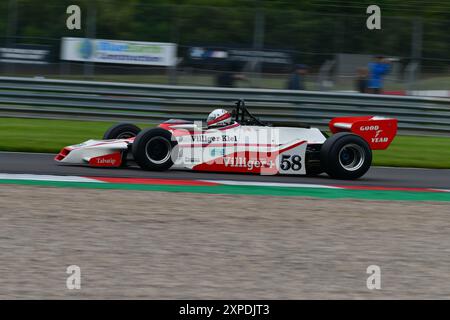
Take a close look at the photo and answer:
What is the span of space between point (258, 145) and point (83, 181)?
7.05 feet

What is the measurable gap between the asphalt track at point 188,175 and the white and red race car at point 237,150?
0.32 feet

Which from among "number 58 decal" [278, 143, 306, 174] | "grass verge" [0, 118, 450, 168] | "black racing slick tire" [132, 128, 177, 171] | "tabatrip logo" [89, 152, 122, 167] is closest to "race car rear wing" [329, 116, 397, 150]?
"number 58 decal" [278, 143, 306, 174]

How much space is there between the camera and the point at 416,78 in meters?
16.6

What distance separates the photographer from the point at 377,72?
16.4 metres

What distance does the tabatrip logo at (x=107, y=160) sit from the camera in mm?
10641

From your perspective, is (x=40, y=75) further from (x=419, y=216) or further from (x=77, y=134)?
(x=419, y=216)

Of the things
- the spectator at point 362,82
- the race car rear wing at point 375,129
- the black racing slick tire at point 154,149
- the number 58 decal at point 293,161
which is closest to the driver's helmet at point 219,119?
the black racing slick tire at point 154,149

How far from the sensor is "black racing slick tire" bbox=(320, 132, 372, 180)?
1055cm

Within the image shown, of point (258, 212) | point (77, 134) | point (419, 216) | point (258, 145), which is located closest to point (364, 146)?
point (258, 145)

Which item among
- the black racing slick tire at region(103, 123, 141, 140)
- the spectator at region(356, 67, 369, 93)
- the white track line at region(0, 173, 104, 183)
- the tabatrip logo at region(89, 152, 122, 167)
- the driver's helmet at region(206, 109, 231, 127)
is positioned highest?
the spectator at region(356, 67, 369, 93)

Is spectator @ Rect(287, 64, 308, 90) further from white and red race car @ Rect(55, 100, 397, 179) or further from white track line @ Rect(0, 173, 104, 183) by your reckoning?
white track line @ Rect(0, 173, 104, 183)

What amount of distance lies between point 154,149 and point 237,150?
3.28 feet

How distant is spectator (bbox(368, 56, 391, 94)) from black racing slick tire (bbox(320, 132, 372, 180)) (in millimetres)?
5709

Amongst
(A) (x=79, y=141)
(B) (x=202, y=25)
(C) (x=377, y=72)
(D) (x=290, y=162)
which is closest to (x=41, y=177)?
(D) (x=290, y=162)
